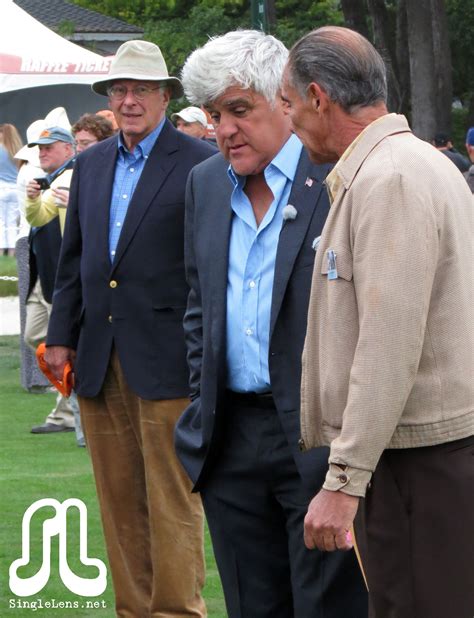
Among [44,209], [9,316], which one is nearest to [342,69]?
[44,209]

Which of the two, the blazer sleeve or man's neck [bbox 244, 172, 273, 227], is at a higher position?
man's neck [bbox 244, 172, 273, 227]

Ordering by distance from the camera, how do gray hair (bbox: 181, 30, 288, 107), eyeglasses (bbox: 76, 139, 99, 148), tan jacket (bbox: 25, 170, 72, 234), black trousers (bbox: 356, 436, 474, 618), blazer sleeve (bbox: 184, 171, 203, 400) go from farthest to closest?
eyeglasses (bbox: 76, 139, 99, 148) → tan jacket (bbox: 25, 170, 72, 234) → blazer sleeve (bbox: 184, 171, 203, 400) → gray hair (bbox: 181, 30, 288, 107) → black trousers (bbox: 356, 436, 474, 618)

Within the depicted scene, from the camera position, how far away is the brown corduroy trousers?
223 inches

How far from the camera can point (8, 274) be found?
22453 millimetres

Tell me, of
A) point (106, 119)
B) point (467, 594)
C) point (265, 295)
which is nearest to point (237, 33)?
point (265, 295)

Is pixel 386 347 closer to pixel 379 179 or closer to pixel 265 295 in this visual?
pixel 379 179

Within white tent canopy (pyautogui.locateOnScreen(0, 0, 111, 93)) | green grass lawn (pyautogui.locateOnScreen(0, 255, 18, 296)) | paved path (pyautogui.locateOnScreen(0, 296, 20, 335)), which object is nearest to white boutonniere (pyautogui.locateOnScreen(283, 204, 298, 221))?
paved path (pyautogui.locateOnScreen(0, 296, 20, 335))

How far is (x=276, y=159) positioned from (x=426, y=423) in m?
1.31

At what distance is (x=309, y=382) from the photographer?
367 cm

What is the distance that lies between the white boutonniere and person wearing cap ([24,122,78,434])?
5.09m

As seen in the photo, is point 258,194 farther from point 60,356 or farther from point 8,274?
point 8,274

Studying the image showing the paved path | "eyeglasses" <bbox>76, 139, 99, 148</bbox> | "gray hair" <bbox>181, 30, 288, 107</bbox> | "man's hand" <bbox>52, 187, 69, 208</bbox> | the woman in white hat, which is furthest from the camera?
the woman in white hat

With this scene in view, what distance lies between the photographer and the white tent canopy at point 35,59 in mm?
20422

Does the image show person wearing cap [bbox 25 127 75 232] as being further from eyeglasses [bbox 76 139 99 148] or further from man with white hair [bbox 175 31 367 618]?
man with white hair [bbox 175 31 367 618]
